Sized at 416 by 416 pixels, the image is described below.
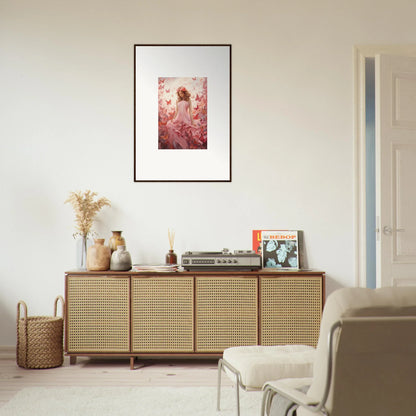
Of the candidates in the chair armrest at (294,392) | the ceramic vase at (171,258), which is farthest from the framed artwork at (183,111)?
the chair armrest at (294,392)

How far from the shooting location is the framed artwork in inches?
183

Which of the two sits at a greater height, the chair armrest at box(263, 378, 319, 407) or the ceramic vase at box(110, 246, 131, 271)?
the ceramic vase at box(110, 246, 131, 271)

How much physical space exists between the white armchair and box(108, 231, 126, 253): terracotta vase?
Answer: 2.75m

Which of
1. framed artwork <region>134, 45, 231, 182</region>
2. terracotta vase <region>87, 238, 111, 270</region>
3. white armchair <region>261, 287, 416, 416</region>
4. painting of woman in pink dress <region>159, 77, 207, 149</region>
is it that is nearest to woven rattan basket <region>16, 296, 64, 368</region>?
terracotta vase <region>87, 238, 111, 270</region>

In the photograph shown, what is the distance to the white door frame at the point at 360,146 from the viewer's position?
4582 millimetres

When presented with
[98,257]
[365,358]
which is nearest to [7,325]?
[98,257]

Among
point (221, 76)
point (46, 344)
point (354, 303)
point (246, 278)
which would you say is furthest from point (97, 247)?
point (354, 303)

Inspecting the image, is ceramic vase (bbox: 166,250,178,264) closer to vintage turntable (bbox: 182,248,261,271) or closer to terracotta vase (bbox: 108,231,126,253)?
vintage turntable (bbox: 182,248,261,271)

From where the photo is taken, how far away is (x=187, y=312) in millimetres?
4180

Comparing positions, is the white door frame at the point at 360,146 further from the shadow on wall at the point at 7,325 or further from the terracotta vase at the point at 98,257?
the shadow on wall at the point at 7,325

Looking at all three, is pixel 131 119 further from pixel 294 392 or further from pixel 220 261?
pixel 294 392

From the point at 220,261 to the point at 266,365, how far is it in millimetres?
1586

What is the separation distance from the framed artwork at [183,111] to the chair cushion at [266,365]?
2033 millimetres

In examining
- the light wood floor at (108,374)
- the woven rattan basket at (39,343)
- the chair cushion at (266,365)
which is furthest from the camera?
the woven rattan basket at (39,343)
